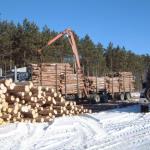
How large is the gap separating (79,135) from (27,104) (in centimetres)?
505

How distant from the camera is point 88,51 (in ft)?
245

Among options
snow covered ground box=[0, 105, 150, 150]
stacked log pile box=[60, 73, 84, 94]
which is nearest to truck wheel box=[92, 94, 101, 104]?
stacked log pile box=[60, 73, 84, 94]

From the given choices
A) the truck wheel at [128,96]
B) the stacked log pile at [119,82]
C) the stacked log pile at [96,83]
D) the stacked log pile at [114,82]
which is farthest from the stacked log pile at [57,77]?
the truck wheel at [128,96]

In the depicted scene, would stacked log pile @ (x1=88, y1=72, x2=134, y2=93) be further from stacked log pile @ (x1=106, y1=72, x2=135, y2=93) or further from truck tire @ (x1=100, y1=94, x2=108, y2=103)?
truck tire @ (x1=100, y1=94, x2=108, y2=103)

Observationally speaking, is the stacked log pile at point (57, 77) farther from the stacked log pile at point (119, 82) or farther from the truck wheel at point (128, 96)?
the truck wheel at point (128, 96)

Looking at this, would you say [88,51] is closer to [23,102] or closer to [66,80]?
[66,80]

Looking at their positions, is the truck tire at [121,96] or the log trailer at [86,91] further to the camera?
the truck tire at [121,96]

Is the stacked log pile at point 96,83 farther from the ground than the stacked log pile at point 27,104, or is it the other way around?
the stacked log pile at point 96,83

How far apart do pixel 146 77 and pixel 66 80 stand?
324 inches

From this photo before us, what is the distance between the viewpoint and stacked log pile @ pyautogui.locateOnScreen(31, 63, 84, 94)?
85.8 ft

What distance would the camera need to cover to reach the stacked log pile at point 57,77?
26156 millimetres

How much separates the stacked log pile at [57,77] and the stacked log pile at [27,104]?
26.5ft

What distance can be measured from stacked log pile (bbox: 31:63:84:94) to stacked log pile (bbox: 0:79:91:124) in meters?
8.09

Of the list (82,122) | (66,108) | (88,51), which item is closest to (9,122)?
(82,122)
